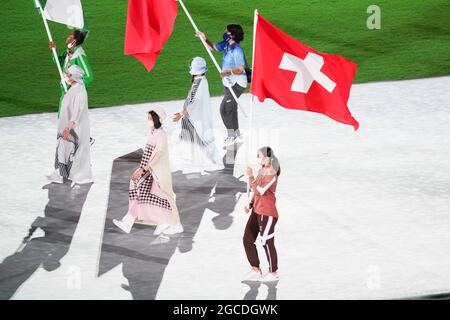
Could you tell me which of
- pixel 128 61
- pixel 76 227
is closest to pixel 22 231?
pixel 76 227

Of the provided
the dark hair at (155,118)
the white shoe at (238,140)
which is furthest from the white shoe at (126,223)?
the white shoe at (238,140)

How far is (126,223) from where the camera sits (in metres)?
14.5

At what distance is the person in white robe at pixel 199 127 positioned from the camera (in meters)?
16.7

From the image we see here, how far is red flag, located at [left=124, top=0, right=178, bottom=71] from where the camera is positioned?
51.9 ft

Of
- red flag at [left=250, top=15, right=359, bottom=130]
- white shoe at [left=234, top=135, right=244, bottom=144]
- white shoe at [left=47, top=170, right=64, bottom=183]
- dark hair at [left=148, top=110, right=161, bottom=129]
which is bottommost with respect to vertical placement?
white shoe at [left=234, top=135, right=244, bottom=144]

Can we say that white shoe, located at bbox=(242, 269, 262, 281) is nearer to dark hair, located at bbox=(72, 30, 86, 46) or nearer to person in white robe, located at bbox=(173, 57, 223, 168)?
person in white robe, located at bbox=(173, 57, 223, 168)

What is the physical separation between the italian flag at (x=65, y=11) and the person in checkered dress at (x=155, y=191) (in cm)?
271

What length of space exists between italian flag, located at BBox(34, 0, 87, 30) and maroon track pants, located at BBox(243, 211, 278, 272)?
4768mm

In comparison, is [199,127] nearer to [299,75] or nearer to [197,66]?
[197,66]

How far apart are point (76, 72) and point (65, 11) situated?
1.24 metres

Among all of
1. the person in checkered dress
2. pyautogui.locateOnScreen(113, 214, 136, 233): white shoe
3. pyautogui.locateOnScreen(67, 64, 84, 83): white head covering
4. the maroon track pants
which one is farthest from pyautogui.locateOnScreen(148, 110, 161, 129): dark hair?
pyautogui.locateOnScreen(67, 64, 84, 83): white head covering

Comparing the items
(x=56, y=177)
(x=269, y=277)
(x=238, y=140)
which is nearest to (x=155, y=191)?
(x=269, y=277)

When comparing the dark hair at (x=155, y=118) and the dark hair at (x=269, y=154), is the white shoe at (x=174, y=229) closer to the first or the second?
the dark hair at (x=155, y=118)

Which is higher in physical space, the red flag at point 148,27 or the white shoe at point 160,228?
the red flag at point 148,27
